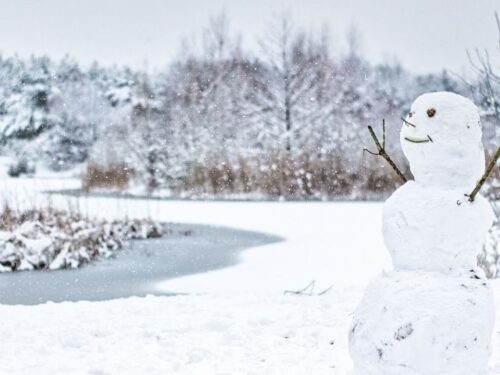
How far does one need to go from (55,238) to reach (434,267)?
7.82 m

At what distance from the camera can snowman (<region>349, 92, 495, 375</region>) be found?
9.16 ft

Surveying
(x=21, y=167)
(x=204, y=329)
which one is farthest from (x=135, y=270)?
(x=21, y=167)

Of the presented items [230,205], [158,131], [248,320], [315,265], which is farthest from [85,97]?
[248,320]

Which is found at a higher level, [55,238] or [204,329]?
[55,238]

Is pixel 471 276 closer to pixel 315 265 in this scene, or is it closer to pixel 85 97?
pixel 315 265

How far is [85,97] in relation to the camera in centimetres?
4319

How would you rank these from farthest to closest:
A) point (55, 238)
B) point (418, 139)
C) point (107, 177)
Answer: point (107, 177), point (55, 238), point (418, 139)

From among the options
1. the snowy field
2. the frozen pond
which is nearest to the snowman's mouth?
the snowy field

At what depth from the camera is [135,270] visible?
8.89m

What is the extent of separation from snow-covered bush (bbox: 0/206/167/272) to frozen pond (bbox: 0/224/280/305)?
27 centimetres

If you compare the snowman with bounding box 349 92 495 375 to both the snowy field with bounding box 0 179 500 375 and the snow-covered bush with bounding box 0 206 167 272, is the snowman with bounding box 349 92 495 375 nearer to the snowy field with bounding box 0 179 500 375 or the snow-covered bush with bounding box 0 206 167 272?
the snowy field with bounding box 0 179 500 375

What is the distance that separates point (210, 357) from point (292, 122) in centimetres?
2041

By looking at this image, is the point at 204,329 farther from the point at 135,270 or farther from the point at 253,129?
the point at 253,129

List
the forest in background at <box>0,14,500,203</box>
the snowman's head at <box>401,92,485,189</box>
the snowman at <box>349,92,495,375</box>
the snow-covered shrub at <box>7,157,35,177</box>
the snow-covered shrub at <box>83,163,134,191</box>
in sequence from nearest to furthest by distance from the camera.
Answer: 1. the snowman at <box>349,92,495,375</box>
2. the snowman's head at <box>401,92,485,189</box>
3. the forest in background at <box>0,14,500,203</box>
4. the snow-covered shrub at <box>83,163,134,191</box>
5. the snow-covered shrub at <box>7,157,35,177</box>
